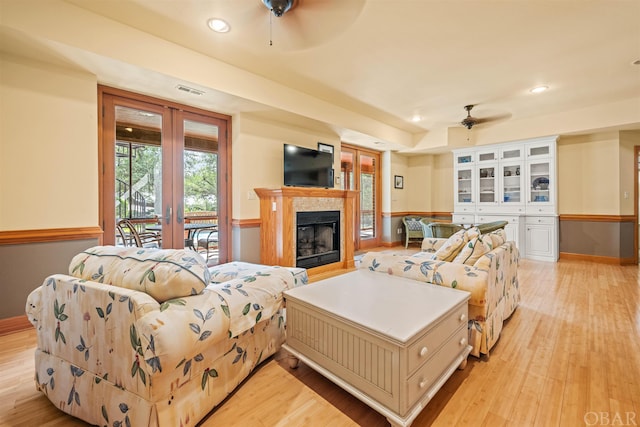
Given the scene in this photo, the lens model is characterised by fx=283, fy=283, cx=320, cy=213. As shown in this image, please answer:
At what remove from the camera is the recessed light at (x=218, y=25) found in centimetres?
245

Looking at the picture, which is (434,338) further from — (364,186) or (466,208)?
(466,208)

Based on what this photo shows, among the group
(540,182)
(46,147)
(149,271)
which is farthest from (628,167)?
(46,147)

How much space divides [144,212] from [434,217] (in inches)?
249

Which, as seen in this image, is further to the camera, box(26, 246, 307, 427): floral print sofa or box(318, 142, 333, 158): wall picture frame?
box(318, 142, 333, 158): wall picture frame

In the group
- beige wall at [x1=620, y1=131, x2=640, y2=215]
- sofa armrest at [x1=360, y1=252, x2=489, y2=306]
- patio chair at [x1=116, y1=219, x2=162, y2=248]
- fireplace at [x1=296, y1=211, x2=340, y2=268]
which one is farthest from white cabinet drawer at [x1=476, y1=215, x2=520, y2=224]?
patio chair at [x1=116, y1=219, x2=162, y2=248]

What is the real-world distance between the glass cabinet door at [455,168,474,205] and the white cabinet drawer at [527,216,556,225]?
3.62 feet

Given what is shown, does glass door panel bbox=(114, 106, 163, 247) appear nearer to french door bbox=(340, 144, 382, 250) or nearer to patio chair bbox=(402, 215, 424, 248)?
french door bbox=(340, 144, 382, 250)

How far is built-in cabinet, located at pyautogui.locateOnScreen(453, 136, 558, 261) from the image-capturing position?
5230mm

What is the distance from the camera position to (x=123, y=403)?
4.15ft

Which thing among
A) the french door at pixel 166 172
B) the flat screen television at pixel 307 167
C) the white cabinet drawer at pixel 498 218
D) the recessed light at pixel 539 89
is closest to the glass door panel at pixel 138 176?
the french door at pixel 166 172

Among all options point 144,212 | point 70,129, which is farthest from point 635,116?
point 70,129

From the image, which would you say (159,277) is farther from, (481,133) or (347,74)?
(481,133)

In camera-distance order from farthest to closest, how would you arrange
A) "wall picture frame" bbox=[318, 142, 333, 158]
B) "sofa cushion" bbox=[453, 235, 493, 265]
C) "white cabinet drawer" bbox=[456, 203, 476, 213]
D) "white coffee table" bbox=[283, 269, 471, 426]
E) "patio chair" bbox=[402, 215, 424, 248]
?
"patio chair" bbox=[402, 215, 424, 248] → "white cabinet drawer" bbox=[456, 203, 476, 213] → "wall picture frame" bbox=[318, 142, 333, 158] → "sofa cushion" bbox=[453, 235, 493, 265] → "white coffee table" bbox=[283, 269, 471, 426]

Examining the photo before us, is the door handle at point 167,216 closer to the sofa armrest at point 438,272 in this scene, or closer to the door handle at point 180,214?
the door handle at point 180,214
